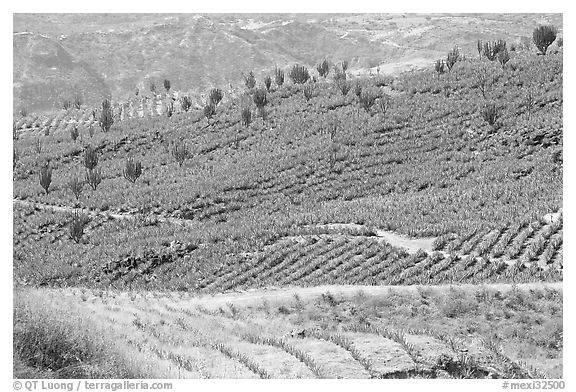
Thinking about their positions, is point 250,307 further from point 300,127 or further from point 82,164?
point 82,164

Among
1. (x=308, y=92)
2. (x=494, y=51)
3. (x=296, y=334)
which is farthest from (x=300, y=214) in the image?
(x=494, y=51)

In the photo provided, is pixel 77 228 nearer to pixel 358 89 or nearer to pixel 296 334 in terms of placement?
pixel 296 334

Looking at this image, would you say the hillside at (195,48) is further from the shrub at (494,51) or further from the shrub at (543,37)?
the shrub at (543,37)

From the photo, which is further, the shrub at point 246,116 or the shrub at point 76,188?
the shrub at point 246,116

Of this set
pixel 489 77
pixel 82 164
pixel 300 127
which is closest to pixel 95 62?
pixel 82 164

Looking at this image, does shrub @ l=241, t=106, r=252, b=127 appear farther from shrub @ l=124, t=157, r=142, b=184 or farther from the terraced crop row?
the terraced crop row

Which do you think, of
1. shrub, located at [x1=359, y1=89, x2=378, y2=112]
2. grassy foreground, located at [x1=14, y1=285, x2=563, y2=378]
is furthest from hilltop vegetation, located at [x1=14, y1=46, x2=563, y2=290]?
grassy foreground, located at [x1=14, y1=285, x2=563, y2=378]

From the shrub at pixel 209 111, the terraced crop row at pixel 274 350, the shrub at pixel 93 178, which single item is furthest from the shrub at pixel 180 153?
the terraced crop row at pixel 274 350
